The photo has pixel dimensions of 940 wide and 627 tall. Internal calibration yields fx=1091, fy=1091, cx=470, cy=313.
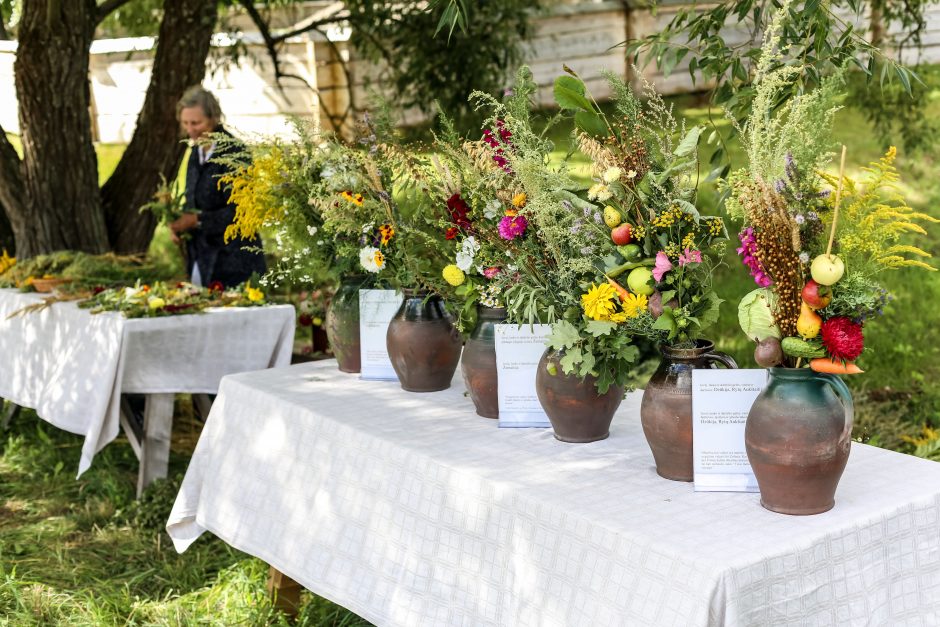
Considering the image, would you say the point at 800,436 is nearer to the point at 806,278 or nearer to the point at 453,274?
the point at 806,278

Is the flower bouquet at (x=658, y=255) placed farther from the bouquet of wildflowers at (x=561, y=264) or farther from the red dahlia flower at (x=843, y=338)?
the red dahlia flower at (x=843, y=338)

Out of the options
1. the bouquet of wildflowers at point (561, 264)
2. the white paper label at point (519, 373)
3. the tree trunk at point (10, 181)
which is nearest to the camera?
the bouquet of wildflowers at point (561, 264)

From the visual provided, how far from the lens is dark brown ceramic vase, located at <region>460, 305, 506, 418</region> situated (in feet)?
7.34

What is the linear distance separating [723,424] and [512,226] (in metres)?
0.52

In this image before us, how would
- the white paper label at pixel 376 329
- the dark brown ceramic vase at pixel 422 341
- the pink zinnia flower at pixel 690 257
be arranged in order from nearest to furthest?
the pink zinnia flower at pixel 690 257
the dark brown ceramic vase at pixel 422 341
the white paper label at pixel 376 329

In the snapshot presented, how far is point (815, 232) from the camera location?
5.12 ft

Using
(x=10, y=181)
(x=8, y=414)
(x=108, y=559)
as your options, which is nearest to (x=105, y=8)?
(x=10, y=181)

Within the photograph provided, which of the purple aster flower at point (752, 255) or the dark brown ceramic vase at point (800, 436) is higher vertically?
the purple aster flower at point (752, 255)

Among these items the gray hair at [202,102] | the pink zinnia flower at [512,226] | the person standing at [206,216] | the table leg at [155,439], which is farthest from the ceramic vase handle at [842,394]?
the gray hair at [202,102]

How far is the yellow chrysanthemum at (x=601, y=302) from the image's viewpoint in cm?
183

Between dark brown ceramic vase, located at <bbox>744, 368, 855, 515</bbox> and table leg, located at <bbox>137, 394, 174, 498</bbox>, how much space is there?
9.03 feet

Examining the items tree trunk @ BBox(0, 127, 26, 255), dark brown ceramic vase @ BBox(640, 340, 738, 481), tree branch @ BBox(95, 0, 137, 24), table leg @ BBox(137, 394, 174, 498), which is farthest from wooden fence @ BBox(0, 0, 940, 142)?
dark brown ceramic vase @ BBox(640, 340, 738, 481)

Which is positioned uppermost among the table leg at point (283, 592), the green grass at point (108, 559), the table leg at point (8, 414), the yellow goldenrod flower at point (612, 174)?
the yellow goldenrod flower at point (612, 174)

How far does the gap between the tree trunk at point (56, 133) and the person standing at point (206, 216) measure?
84 centimetres
